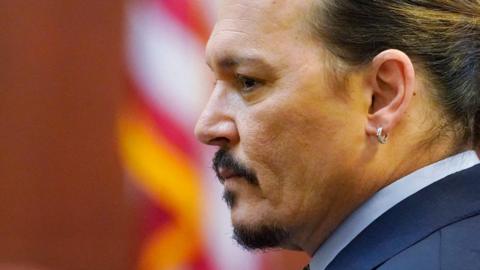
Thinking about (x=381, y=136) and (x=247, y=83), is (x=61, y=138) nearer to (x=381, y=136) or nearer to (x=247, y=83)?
(x=247, y=83)

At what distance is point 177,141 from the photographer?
4.36 metres

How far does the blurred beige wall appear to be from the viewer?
183 inches

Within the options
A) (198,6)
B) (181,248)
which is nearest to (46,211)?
(181,248)

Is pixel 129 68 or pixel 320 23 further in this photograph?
pixel 129 68

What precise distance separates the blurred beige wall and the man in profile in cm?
236

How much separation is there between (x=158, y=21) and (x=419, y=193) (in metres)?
2.33

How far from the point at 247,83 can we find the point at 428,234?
19.1 inches

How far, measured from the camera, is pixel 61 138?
4.71m

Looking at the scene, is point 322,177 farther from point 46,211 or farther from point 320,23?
point 46,211

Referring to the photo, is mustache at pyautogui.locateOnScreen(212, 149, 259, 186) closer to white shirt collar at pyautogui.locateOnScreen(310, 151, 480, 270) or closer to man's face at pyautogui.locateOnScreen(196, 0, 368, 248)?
man's face at pyautogui.locateOnScreen(196, 0, 368, 248)

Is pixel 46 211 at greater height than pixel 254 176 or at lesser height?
greater

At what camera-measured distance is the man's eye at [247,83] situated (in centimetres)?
231

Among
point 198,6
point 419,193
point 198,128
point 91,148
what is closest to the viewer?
point 419,193

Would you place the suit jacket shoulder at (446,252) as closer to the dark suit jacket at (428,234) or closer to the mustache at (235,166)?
the dark suit jacket at (428,234)
